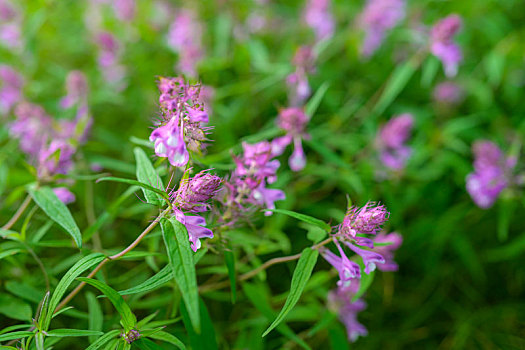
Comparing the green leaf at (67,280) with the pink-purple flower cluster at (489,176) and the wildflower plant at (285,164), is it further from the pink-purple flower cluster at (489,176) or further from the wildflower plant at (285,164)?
the pink-purple flower cluster at (489,176)

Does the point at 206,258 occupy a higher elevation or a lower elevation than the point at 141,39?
lower

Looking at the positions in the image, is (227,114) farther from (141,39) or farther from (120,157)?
(141,39)

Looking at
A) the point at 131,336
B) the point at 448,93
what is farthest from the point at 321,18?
the point at 131,336

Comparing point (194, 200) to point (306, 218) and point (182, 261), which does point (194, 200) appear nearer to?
point (182, 261)

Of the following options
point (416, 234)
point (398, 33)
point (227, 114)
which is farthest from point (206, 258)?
point (398, 33)

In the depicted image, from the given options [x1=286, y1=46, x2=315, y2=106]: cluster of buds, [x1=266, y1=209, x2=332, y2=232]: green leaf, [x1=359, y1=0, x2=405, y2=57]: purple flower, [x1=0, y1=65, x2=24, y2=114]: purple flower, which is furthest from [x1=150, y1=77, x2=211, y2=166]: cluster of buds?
[x1=359, y1=0, x2=405, y2=57]: purple flower
